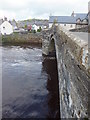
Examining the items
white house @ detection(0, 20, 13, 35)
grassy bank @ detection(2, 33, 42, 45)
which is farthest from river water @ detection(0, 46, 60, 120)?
white house @ detection(0, 20, 13, 35)

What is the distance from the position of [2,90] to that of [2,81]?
240cm

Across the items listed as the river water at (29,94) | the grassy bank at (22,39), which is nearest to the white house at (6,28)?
the grassy bank at (22,39)

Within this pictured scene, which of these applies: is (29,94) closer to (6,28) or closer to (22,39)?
(22,39)

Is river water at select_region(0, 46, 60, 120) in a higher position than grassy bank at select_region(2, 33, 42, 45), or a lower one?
lower

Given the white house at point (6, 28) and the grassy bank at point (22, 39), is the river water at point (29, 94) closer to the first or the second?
the grassy bank at point (22, 39)

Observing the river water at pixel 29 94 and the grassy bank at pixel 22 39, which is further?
the grassy bank at pixel 22 39

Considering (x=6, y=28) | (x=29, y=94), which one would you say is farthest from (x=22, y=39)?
(x=29, y=94)

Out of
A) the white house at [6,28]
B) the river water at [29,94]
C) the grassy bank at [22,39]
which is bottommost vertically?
the river water at [29,94]

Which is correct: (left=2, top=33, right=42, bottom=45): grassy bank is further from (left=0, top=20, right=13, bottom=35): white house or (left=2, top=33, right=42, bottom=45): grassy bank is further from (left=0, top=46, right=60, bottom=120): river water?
(left=0, top=46, right=60, bottom=120): river water

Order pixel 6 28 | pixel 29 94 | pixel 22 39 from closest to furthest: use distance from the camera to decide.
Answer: pixel 29 94 → pixel 22 39 → pixel 6 28

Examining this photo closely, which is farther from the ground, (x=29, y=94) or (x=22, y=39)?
(x=22, y=39)

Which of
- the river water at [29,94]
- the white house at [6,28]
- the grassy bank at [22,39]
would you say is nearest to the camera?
the river water at [29,94]

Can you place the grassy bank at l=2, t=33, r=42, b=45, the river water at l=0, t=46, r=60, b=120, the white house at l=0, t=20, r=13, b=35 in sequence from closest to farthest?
the river water at l=0, t=46, r=60, b=120, the grassy bank at l=2, t=33, r=42, b=45, the white house at l=0, t=20, r=13, b=35

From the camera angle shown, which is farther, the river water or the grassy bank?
the grassy bank
